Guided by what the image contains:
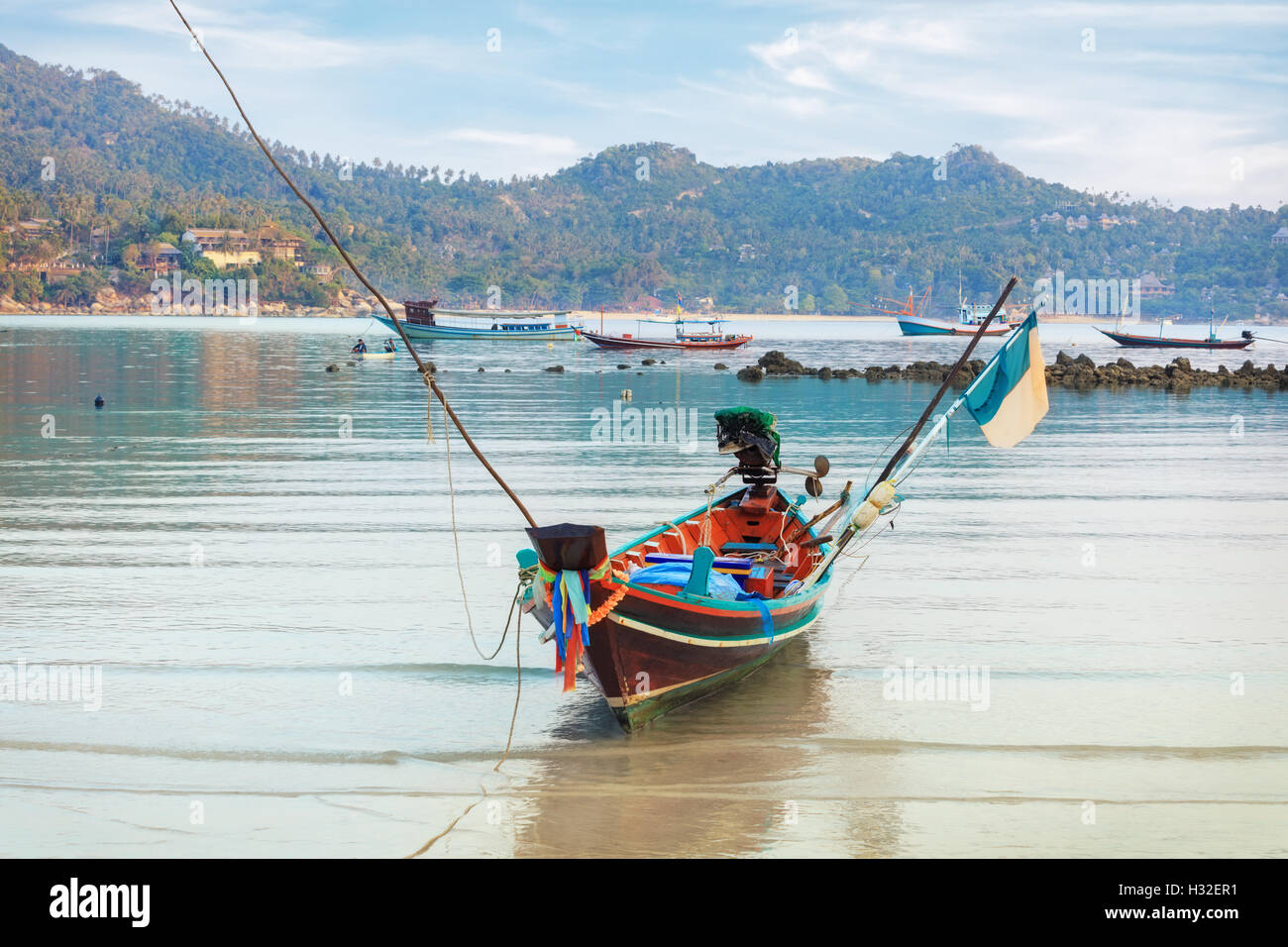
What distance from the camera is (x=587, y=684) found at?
11719mm

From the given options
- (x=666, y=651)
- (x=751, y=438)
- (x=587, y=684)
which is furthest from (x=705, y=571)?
(x=751, y=438)

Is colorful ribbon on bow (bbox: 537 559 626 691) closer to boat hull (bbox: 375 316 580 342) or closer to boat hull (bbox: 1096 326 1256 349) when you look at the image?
boat hull (bbox: 1096 326 1256 349)

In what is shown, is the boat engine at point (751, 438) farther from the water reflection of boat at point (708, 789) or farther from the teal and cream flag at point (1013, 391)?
the water reflection of boat at point (708, 789)

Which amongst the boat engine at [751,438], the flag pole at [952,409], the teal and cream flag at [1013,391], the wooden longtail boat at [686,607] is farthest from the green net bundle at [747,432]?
the teal and cream flag at [1013,391]

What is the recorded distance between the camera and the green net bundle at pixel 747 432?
1332 cm

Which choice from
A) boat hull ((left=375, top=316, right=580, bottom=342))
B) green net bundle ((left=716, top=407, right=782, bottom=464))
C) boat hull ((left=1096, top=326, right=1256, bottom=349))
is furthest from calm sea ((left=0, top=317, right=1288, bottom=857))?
boat hull ((left=375, top=316, right=580, bottom=342))

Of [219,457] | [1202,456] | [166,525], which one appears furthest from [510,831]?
[1202,456]

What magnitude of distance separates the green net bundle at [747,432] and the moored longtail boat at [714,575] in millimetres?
13

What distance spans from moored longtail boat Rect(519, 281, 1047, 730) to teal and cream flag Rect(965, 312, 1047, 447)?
0.04 ft

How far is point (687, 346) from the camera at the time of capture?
3688 inches

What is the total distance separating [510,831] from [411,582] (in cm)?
752

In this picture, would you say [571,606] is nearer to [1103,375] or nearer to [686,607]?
[686,607]

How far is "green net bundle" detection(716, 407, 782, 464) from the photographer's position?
43.7 ft
